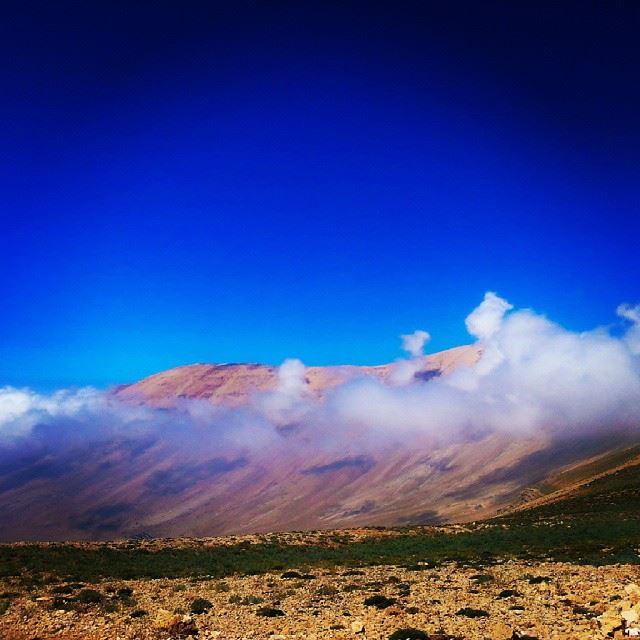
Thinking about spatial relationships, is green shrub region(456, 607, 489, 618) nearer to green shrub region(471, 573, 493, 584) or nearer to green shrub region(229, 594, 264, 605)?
green shrub region(471, 573, 493, 584)

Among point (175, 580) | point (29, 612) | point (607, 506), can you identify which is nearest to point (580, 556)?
point (175, 580)

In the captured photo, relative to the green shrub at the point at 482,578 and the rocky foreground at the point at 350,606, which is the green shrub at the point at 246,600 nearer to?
the rocky foreground at the point at 350,606

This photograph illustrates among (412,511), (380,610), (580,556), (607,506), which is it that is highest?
(380,610)

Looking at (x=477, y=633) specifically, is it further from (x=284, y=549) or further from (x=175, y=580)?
(x=284, y=549)

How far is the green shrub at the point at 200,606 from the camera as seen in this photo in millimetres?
22484

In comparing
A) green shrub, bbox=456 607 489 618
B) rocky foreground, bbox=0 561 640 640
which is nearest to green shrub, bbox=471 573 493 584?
rocky foreground, bbox=0 561 640 640

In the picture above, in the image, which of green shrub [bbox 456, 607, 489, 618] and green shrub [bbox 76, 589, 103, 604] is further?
green shrub [bbox 76, 589, 103, 604]

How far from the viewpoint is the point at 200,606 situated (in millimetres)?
23094

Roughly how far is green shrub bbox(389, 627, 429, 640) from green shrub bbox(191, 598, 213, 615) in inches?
377

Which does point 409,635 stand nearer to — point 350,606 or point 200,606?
point 350,606

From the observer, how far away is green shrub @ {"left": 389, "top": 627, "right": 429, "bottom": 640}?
1633 cm

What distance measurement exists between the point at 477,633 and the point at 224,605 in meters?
11.9

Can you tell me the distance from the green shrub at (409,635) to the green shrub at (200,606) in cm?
958

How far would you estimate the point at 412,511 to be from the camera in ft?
633
